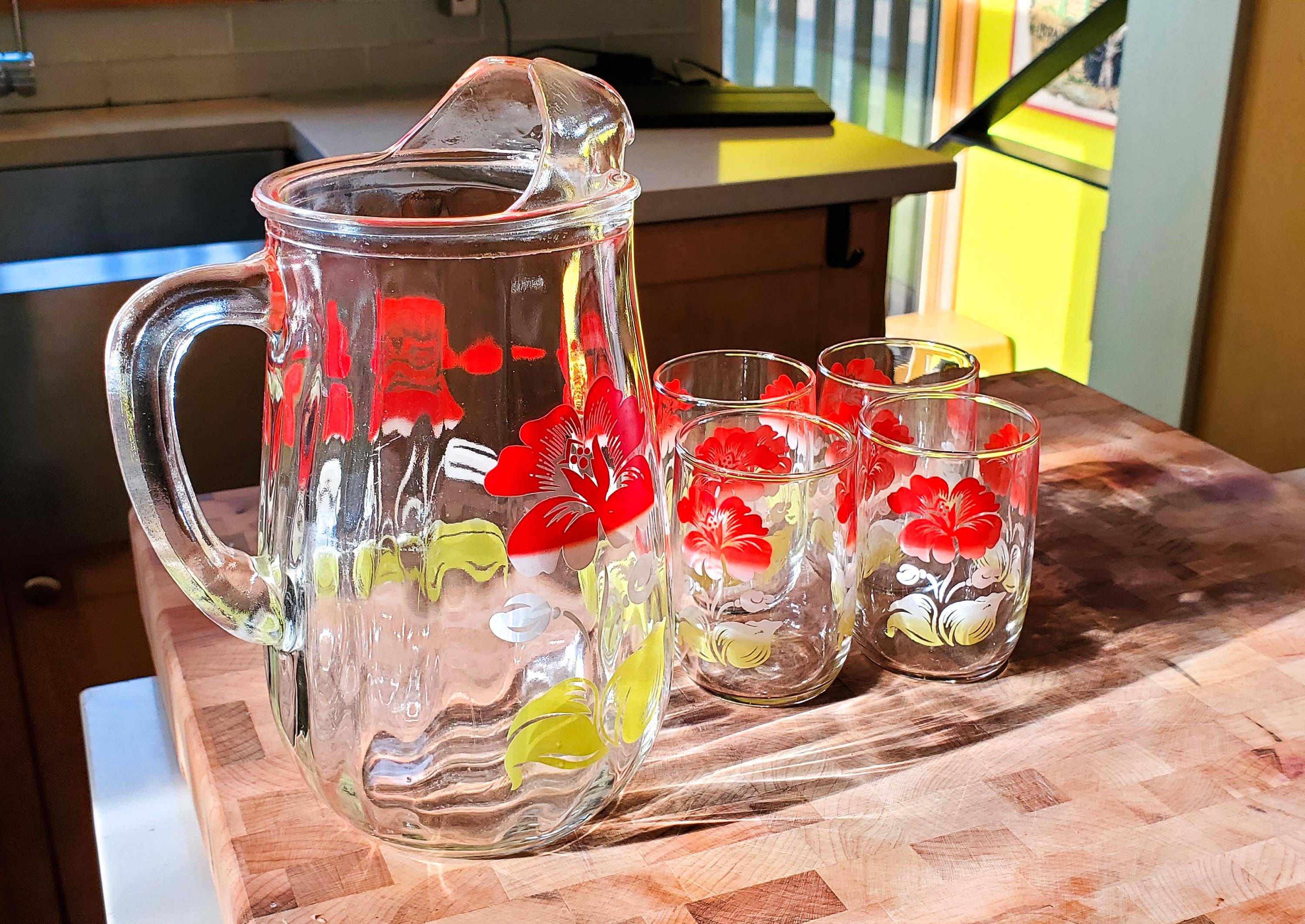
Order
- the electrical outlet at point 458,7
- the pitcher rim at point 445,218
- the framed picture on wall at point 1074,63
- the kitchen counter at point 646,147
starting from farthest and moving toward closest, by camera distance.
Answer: the framed picture on wall at point 1074,63, the electrical outlet at point 458,7, the kitchen counter at point 646,147, the pitcher rim at point 445,218

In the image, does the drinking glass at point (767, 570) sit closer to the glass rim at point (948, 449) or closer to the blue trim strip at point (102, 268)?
the glass rim at point (948, 449)

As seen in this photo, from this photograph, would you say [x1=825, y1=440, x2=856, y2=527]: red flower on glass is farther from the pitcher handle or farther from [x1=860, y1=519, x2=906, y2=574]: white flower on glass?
the pitcher handle

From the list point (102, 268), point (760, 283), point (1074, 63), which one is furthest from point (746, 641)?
point (1074, 63)

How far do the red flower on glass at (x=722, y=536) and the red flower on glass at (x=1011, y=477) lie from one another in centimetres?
10

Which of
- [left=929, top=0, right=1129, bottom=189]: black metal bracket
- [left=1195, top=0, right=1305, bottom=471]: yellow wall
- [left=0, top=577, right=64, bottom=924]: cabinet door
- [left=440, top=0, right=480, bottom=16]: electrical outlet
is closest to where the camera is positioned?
[left=0, top=577, right=64, bottom=924]: cabinet door

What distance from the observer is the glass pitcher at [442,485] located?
1.36ft

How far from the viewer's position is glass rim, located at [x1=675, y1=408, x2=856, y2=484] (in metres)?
0.53

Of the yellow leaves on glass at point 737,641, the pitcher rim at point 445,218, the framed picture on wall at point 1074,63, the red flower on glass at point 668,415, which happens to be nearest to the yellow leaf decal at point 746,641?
the yellow leaves on glass at point 737,641

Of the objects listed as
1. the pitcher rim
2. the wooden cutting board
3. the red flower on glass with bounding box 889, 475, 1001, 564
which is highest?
the pitcher rim

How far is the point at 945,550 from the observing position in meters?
0.57

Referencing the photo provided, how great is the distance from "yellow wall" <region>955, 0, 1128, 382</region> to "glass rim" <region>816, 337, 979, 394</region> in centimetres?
203

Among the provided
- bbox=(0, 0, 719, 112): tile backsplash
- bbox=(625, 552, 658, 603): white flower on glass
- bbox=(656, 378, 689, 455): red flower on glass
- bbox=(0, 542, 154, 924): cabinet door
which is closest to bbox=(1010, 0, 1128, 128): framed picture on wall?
bbox=(0, 0, 719, 112): tile backsplash

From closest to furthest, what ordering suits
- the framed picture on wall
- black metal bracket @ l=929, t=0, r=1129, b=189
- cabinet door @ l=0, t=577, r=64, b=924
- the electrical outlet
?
cabinet door @ l=0, t=577, r=64, b=924 < the electrical outlet < black metal bracket @ l=929, t=0, r=1129, b=189 < the framed picture on wall

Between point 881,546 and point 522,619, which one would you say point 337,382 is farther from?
point 881,546
